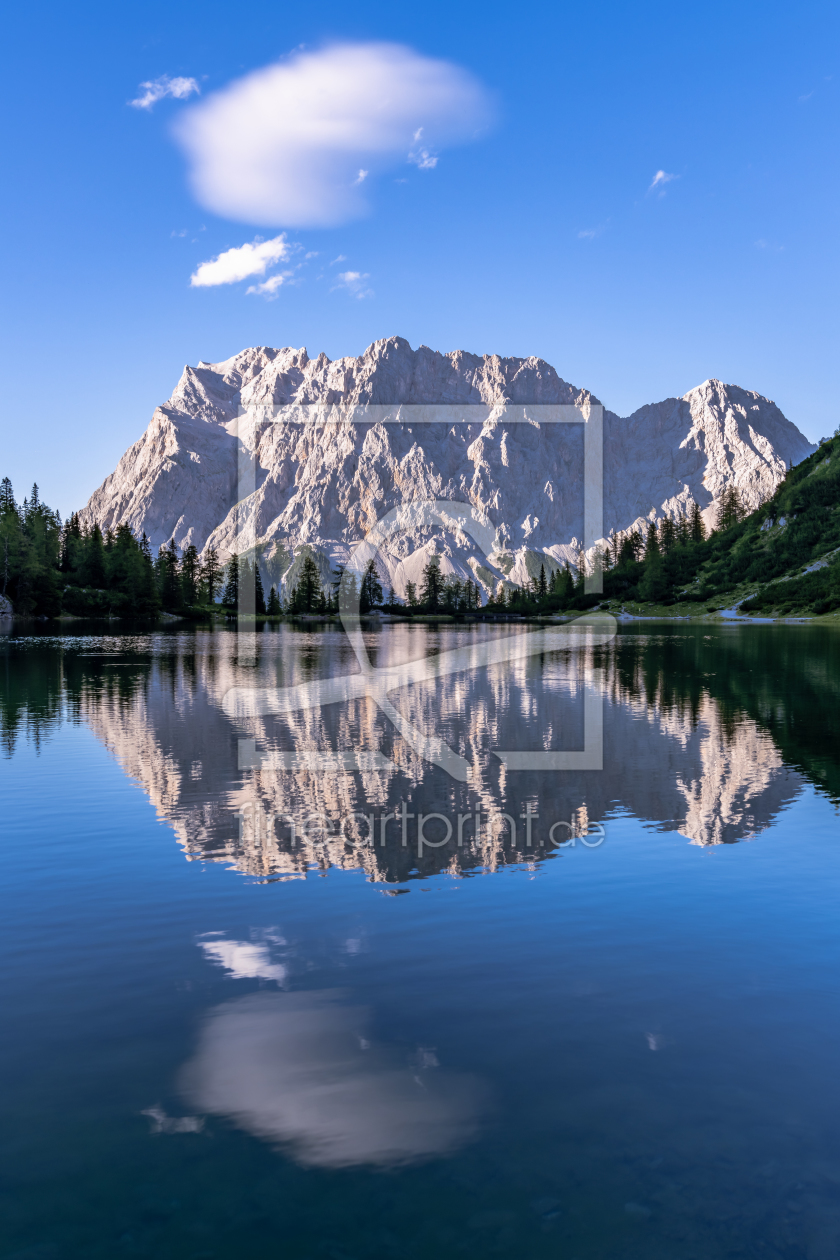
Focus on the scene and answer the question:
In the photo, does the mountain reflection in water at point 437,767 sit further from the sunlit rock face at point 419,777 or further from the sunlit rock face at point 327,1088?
the sunlit rock face at point 327,1088

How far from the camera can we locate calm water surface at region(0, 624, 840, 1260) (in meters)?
8.77

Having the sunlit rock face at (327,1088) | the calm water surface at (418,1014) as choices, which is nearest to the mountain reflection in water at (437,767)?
the calm water surface at (418,1014)

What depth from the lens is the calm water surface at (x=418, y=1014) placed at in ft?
A: 28.8

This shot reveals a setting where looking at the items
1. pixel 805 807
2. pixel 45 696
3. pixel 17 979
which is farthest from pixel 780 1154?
pixel 45 696

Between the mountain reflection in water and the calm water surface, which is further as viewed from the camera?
the mountain reflection in water

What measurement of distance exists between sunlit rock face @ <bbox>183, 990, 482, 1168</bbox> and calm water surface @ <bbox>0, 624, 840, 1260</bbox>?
5cm

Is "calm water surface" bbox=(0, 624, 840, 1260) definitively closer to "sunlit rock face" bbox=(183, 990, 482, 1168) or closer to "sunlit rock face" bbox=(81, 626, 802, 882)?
"sunlit rock face" bbox=(183, 990, 482, 1168)

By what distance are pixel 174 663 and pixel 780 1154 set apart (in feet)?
257

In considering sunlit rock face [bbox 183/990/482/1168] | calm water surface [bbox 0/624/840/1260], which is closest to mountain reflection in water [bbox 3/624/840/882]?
calm water surface [bbox 0/624/840/1260]

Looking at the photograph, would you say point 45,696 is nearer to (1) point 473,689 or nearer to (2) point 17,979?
(1) point 473,689

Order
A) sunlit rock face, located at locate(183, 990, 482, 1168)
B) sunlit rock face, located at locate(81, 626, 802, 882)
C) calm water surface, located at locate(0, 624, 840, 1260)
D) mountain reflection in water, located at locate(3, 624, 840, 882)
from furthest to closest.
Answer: mountain reflection in water, located at locate(3, 624, 840, 882)
sunlit rock face, located at locate(81, 626, 802, 882)
sunlit rock face, located at locate(183, 990, 482, 1168)
calm water surface, located at locate(0, 624, 840, 1260)

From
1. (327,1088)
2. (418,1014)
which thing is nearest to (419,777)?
(418,1014)

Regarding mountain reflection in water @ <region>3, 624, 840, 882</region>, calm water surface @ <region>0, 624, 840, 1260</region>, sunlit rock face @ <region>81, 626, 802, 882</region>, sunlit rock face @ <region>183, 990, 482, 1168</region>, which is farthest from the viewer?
mountain reflection in water @ <region>3, 624, 840, 882</region>

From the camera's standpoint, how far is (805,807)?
27.3 meters
